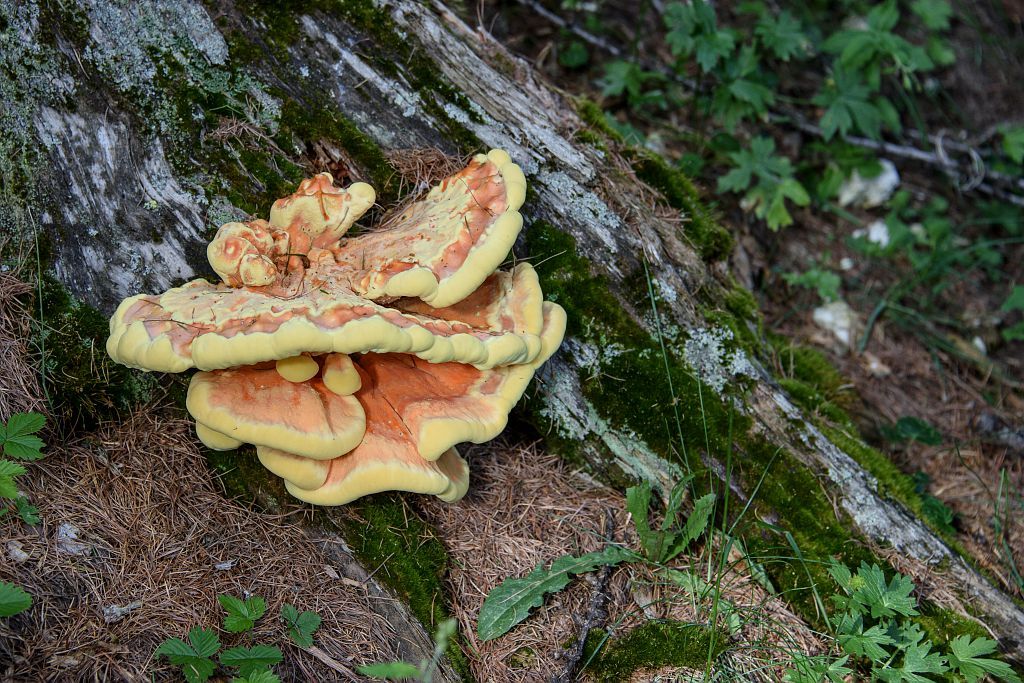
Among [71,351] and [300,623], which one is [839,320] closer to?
[300,623]

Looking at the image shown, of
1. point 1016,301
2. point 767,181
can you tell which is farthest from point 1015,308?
point 767,181

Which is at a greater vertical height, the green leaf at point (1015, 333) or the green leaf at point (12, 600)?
the green leaf at point (1015, 333)

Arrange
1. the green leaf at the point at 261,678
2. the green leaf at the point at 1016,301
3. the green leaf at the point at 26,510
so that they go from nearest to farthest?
the green leaf at the point at 261,678, the green leaf at the point at 26,510, the green leaf at the point at 1016,301

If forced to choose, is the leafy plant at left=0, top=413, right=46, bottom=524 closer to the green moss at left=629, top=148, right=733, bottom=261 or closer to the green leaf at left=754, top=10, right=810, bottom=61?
the green moss at left=629, top=148, right=733, bottom=261

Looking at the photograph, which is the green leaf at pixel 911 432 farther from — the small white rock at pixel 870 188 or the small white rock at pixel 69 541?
the small white rock at pixel 69 541

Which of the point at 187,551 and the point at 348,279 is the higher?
the point at 348,279

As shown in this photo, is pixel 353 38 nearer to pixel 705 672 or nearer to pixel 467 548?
pixel 467 548

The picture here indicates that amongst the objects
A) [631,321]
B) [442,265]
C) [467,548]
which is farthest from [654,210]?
[467,548]

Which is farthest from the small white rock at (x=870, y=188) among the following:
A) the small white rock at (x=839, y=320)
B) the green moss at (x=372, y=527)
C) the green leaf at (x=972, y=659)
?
the green moss at (x=372, y=527)
